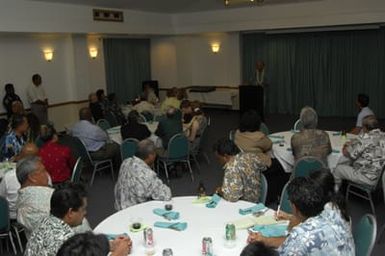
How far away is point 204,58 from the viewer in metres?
14.7

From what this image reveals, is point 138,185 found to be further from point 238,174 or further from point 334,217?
point 334,217

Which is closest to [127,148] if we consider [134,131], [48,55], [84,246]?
[134,131]

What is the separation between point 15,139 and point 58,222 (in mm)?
3796

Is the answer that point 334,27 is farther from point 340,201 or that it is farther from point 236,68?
point 340,201

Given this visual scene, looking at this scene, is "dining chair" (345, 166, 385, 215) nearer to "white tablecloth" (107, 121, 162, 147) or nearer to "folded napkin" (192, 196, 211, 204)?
"folded napkin" (192, 196, 211, 204)

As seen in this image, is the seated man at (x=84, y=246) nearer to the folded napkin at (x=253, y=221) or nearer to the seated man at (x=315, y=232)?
the seated man at (x=315, y=232)

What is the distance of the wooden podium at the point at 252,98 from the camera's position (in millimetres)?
11961

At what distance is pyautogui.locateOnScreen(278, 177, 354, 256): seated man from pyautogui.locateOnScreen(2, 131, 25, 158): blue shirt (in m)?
4.62

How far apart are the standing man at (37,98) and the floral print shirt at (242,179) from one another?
751 cm

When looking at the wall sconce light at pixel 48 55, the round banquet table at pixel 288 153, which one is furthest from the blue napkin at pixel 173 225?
the wall sconce light at pixel 48 55

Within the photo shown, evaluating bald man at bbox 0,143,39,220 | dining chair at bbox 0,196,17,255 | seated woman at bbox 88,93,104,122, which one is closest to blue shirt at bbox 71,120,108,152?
bald man at bbox 0,143,39,220

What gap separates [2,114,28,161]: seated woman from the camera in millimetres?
5906

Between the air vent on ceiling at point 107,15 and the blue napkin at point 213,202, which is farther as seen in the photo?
the air vent on ceiling at point 107,15

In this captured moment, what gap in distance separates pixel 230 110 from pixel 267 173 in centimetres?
881
